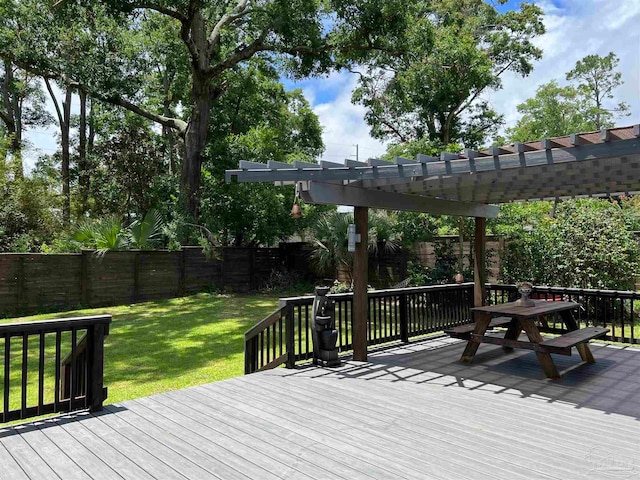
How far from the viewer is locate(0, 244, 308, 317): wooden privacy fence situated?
1047 cm

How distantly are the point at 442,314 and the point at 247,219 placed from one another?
9.49 metres

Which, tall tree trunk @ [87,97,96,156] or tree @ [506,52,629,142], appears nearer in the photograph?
tall tree trunk @ [87,97,96,156]

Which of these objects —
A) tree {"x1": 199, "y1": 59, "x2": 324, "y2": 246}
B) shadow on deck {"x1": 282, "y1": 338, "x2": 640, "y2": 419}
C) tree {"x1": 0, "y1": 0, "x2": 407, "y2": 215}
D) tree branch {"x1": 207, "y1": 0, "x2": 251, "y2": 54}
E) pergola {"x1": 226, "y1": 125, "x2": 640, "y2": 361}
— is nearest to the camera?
pergola {"x1": 226, "y1": 125, "x2": 640, "y2": 361}

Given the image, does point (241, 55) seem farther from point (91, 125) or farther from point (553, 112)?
point (553, 112)

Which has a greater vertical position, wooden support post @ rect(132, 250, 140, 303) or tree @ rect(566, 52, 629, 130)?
tree @ rect(566, 52, 629, 130)

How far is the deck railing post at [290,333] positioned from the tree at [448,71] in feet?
32.5

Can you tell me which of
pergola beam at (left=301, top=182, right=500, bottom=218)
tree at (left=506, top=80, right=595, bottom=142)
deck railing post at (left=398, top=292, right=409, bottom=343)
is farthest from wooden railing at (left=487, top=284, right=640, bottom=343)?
tree at (left=506, top=80, right=595, bottom=142)

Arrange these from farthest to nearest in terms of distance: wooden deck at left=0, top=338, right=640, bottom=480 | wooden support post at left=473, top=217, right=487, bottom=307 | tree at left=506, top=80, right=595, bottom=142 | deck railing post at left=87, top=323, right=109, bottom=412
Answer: tree at left=506, top=80, right=595, bottom=142
wooden support post at left=473, top=217, right=487, bottom=307
deck railing post at left=87, top=323, right=109, bottom=412
wooden deck at left=0, top=338, right=640, bottom=480

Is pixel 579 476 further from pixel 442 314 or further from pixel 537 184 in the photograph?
pixel 442 314

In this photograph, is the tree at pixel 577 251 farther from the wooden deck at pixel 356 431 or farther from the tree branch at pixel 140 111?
the tree branch at pixel 140 111

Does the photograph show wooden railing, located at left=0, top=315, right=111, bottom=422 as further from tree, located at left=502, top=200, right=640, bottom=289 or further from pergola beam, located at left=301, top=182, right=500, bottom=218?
tree, located at left=502, top=200, right=640, bottom=289

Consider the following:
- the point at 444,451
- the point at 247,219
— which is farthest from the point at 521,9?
the point at 444,451

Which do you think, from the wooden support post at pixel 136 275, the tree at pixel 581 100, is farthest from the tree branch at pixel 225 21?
the tree at pixel 581 100

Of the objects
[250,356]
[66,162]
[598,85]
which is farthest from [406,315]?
[598,85]
